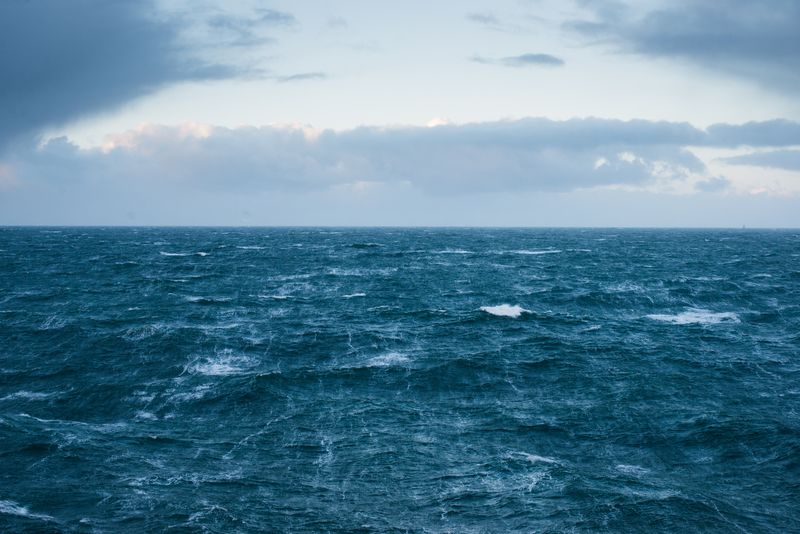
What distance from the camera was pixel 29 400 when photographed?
133ft

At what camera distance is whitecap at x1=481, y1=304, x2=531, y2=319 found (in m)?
70.4

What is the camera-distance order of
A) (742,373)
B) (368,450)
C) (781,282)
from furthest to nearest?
(781,282)
(742,373)
(368,450)

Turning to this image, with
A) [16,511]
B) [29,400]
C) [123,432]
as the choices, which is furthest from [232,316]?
[16,511]

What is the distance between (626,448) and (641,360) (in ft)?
62.8

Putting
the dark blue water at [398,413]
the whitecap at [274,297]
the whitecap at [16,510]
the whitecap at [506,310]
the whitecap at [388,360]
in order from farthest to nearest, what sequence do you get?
the whitecap at [274,297]
the whitecap at [506,310]
the whitecap at [388,360]
the dark blue water at [398,413]
the whitecap at [16,510]

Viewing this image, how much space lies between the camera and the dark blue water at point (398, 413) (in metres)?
26.5

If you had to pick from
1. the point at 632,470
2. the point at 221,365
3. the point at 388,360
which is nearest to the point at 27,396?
the point at 221,365

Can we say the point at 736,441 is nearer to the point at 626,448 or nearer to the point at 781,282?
the point at 626,448

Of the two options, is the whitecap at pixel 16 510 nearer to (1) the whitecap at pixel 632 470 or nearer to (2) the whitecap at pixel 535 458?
(2) the whitecap at pixel 535 458

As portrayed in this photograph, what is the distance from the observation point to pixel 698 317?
227 ft

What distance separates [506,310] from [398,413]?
3662 centimetres

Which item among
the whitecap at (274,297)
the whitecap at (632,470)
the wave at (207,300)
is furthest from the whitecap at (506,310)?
the whitecap at (632,470)

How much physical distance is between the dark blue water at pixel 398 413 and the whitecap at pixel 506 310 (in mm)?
587

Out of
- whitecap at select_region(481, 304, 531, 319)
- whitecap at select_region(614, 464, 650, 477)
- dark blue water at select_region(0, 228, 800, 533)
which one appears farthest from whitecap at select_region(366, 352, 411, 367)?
whitecap at select_region(614, 464, 650, 477)
